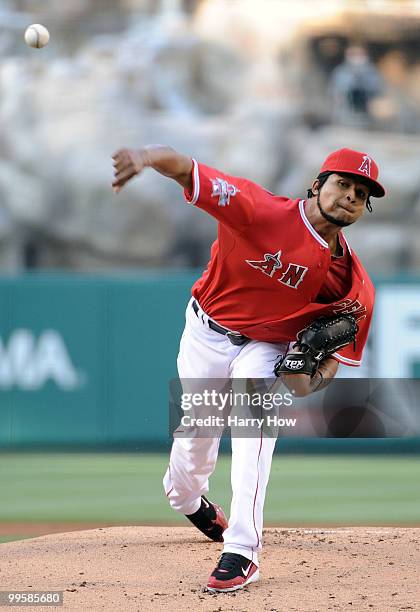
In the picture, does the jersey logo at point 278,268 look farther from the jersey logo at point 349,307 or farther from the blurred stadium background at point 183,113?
the blurred stadium background at point 183,113

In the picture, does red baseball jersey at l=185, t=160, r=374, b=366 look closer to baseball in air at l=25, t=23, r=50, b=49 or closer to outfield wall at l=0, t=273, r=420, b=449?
baseball in air at l=25, t=23, r=50, b=49

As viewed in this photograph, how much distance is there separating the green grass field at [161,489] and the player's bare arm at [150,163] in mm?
2658

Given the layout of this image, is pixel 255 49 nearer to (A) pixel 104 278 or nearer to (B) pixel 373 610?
(A) pixel 104 278

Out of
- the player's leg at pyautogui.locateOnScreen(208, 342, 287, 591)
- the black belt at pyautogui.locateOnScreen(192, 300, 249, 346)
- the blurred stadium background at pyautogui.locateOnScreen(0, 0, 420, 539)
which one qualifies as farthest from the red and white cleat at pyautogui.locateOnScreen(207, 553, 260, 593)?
the blurred stadium background at pyautogui.locateOnScreen(0, 0, 420, 539)

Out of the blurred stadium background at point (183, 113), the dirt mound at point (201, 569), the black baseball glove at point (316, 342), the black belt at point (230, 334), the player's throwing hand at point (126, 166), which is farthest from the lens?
the blurred stadium background at point (183, 113)

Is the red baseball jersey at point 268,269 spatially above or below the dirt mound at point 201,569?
above

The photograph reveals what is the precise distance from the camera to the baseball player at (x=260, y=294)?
3832 mm

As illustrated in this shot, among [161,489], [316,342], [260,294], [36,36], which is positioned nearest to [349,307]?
[316,342]

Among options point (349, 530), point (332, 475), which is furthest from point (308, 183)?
point (349, 530)

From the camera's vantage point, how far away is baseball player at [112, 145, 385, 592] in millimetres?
3832

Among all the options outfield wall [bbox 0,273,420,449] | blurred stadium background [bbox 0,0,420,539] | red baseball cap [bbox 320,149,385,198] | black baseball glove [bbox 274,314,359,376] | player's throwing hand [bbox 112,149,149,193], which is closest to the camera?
player's throwing hand [bbox 112,149,149,193]

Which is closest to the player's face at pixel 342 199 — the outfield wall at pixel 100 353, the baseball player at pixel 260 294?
the baseball player at pixel 260 294

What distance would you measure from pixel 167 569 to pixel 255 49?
43.2 feet

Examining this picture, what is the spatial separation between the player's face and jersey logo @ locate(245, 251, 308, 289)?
22 cm
